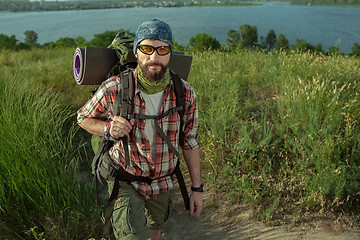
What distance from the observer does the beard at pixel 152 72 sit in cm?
185

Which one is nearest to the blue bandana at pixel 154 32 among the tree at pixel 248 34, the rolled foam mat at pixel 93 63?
the rolled foam mat at pixel 93 63

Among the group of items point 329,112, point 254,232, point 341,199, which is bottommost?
point 254,232

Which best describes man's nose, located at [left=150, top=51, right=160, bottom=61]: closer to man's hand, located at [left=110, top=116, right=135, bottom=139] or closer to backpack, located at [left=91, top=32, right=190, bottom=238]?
backpack, located at [left=91, top=32, right=190, bottom=238]

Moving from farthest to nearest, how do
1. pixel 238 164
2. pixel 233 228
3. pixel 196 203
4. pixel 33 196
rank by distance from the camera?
pixel 238 164 < pixel 233 228 < pixel 33 196 < pixel 196 203

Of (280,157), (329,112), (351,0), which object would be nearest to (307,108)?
(329,112)

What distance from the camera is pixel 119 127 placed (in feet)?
5.90

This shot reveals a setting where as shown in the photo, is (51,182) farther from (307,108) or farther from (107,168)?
(307,108)

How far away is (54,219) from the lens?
112 inches

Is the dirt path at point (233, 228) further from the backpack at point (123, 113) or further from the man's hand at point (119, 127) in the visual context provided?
the man's hand at point (119, 127)

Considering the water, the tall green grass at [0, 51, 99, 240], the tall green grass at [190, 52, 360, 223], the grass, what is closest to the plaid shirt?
the grass

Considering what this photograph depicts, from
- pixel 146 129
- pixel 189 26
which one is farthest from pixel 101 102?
pixel 189 26

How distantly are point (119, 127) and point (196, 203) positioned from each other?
0.92 metres

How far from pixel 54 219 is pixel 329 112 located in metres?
3.29

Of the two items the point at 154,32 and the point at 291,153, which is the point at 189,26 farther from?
the point at 154,32
